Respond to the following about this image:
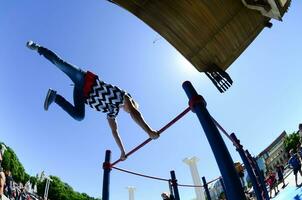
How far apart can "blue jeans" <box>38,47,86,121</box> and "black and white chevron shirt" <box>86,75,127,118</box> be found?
0.57ft

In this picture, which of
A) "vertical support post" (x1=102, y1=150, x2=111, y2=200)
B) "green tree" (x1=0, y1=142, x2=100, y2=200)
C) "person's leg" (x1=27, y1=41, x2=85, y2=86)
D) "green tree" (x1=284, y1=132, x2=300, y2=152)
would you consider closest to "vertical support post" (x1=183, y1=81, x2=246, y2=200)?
"person's leg" (x1=27, y1=41, x2=85, y2=86)

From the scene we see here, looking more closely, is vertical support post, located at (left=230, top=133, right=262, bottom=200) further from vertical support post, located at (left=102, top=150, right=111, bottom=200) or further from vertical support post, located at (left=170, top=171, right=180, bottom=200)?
vertical support post, located at (left=102, top=150, right=111, bottom=200)

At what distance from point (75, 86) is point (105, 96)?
Result: 1.94 feet

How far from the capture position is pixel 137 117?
3.88 m

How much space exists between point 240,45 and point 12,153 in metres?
43.3

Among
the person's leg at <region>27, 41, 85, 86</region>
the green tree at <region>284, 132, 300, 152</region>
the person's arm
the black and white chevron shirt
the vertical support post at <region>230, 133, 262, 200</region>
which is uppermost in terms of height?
the green tree at <region>284, 132, 300, 152</region>

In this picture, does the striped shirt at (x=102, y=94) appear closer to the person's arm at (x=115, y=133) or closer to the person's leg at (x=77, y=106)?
the person's leg at (x=77, y=106)

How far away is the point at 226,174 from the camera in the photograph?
2195mm

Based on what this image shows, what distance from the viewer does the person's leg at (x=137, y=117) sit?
12.1 ft

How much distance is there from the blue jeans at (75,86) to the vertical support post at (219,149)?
2.14 meters

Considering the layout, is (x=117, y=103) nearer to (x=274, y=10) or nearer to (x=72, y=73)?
(x=72, y=73)

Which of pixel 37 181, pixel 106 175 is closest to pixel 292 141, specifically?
pixel 37 181

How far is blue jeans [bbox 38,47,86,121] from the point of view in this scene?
14.3 ft

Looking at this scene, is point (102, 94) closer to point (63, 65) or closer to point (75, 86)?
point (75, 86)
